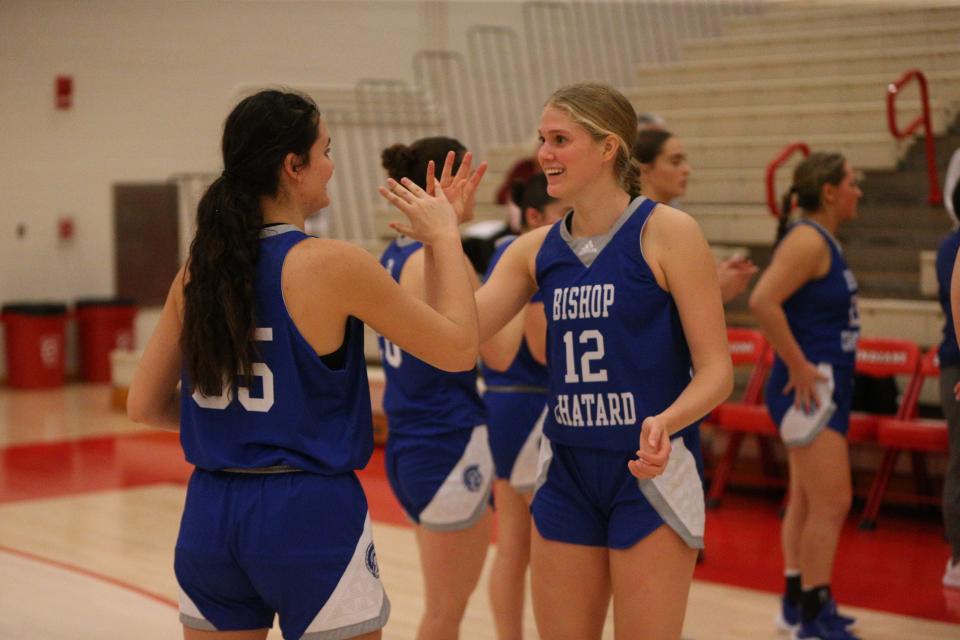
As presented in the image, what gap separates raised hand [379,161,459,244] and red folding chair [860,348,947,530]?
4317 mm

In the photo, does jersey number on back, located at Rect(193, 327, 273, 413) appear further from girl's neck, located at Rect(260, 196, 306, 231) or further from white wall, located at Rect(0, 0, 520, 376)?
white wall, located at Rect(0, 0, 520, 376)

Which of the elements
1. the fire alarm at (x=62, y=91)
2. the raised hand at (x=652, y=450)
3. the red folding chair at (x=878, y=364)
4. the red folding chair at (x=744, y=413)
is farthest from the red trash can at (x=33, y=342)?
the raised hand at (x=652, y=450)

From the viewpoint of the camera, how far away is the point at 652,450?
247 centimetres

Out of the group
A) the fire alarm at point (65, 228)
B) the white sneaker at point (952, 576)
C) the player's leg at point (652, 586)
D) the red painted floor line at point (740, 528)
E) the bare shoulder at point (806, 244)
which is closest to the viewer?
the player's leg at point (652, 586)

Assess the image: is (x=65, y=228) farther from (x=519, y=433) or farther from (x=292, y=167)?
(x=292, y=167)

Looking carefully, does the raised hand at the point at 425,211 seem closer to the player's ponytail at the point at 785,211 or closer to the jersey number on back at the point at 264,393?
the jersey number on back at the point at 264,393

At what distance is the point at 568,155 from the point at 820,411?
226cm

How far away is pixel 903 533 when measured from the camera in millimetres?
6426

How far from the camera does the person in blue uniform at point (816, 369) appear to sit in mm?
4656

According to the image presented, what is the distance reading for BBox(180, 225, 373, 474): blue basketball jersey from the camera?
233 centimetres

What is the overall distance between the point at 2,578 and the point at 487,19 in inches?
403

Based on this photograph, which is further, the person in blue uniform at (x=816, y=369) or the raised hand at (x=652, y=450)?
the person in blue uniform at (x=816, y=369)

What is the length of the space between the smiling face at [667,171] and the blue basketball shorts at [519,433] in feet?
2.73

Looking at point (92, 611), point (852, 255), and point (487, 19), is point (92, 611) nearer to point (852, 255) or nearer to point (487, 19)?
point (852, 255)
